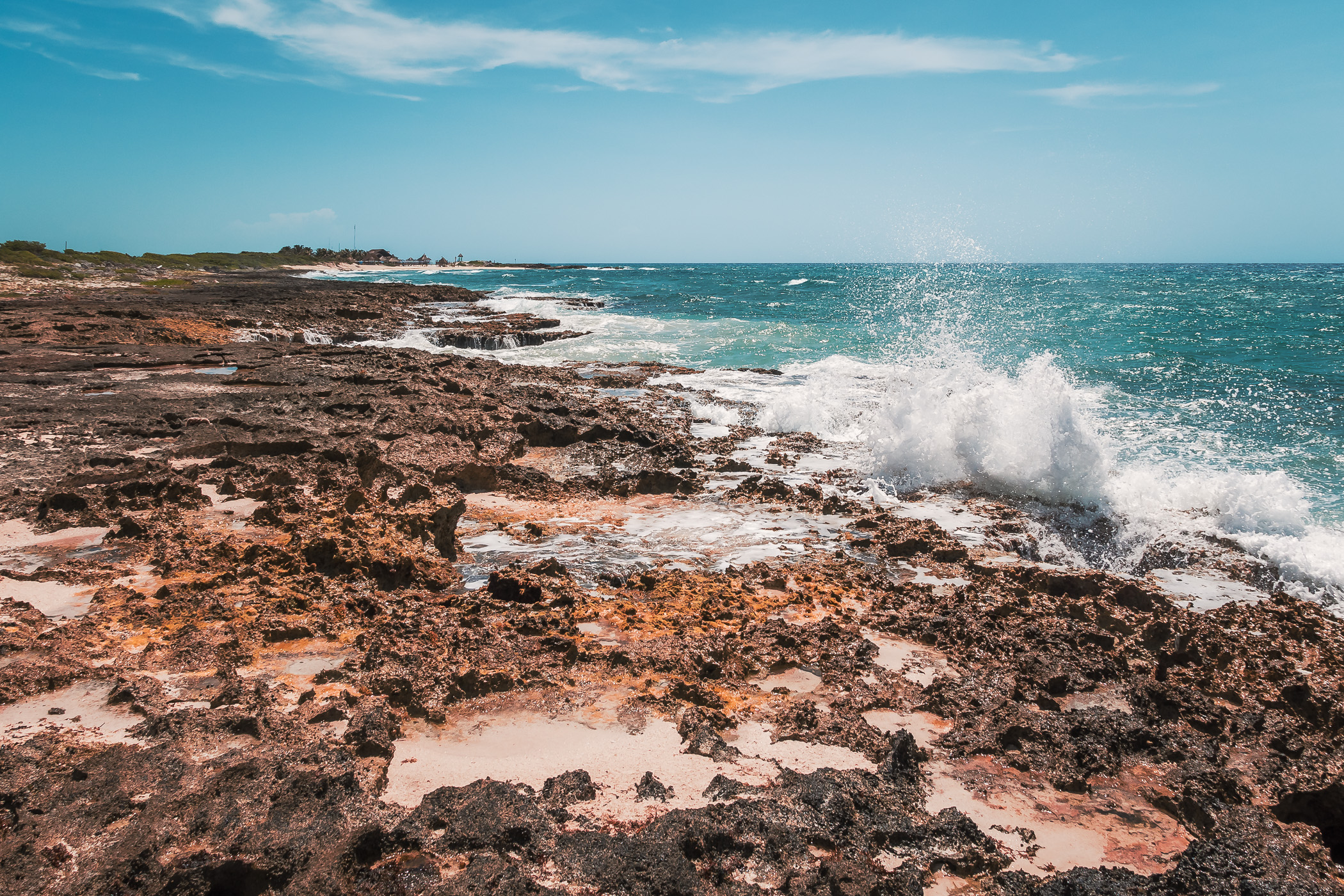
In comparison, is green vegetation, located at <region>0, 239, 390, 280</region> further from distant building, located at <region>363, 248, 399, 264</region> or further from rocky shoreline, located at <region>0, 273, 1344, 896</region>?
rocky shoreline, located at <region>0, 273, 1344, 896</region>

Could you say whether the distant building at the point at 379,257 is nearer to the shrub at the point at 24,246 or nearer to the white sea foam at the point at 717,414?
the shrub at the point at 24,246

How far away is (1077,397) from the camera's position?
1352 centimetres

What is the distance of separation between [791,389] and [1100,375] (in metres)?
8.60

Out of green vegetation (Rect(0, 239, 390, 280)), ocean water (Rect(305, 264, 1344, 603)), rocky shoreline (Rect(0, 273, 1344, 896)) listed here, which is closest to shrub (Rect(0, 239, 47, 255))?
green vegetation (Rect(0, 239, 390, 280))

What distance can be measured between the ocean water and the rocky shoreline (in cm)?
75

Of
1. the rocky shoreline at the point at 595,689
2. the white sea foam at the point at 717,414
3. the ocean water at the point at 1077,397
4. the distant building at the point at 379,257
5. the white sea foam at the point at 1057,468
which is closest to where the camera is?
the rocky shoreline at the point at 595,689

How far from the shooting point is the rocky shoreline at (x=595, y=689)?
93.0 inches

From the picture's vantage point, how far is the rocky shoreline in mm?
2363

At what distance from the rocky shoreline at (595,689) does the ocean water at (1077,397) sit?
0.75 meters

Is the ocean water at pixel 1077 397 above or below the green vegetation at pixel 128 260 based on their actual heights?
below

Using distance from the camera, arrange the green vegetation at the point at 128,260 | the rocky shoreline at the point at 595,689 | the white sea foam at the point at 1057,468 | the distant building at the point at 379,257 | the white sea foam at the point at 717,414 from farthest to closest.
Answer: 1. the distant building at the point at 379,257
2. the green vegetation at the point at 128,260
3. the white sea foam at the point at 717,414
4. the white sea foam at the point at 1057,468
5. the rocky shoreline at the point at 595,689

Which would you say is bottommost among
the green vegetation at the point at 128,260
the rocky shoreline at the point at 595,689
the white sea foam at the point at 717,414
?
the rocky shoreline at the point at 595,689

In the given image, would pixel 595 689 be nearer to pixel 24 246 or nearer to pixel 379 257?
pixel 24 246

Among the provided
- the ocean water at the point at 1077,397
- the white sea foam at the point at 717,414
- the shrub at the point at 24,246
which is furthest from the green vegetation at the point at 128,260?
the white sea foam at the point at 717,414
